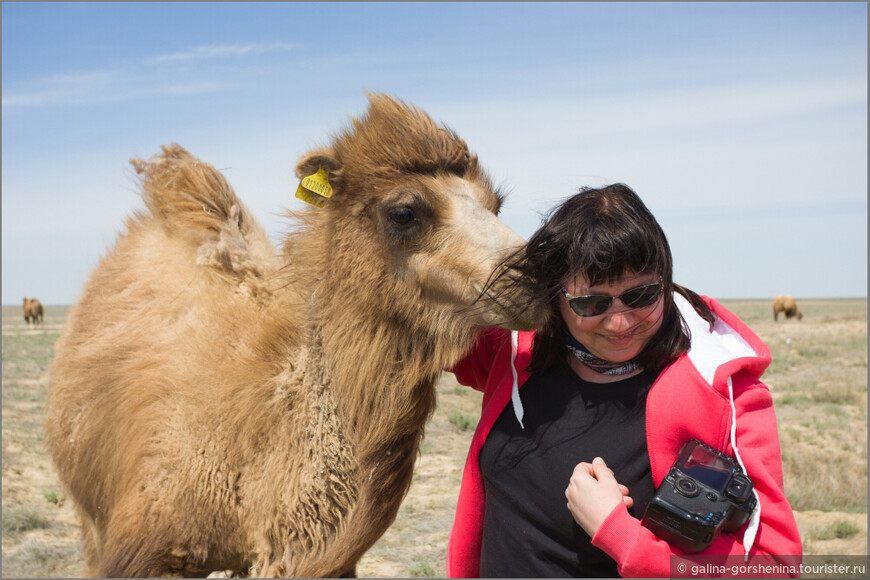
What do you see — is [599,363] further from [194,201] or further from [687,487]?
[194,201]

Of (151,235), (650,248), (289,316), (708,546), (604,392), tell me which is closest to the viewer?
(708,546)

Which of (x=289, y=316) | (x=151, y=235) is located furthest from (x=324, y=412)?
(x=151, y=235)

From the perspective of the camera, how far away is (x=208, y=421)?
3227 millimetres

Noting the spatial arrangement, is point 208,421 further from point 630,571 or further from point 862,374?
point 862,374

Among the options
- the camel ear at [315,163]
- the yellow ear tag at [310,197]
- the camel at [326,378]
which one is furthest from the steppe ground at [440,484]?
the camel ear at [315,163]

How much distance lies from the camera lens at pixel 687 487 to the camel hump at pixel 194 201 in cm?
316

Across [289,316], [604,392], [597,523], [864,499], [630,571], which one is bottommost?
[864,499]

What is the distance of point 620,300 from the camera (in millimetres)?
2348

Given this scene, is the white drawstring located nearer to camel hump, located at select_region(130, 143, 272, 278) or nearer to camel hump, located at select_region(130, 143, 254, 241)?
camel hump, located at select_region(130, 143, 272, 278)

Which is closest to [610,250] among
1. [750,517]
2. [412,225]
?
[750,517]

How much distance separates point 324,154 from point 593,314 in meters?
1.59

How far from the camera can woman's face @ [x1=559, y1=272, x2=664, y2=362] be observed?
7.68 ft

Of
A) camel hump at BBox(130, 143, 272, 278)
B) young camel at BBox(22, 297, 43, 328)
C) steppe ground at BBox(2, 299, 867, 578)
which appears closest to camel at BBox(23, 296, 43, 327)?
young camel at BBox(22, 297, 43, 328)

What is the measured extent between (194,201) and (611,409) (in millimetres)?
3168
